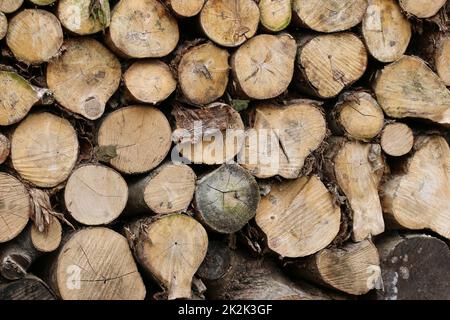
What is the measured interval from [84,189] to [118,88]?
18.0 inches

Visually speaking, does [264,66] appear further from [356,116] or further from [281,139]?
[356,116]

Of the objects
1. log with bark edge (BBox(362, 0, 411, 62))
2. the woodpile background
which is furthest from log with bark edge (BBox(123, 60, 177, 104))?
log with bark edge (BBox(362, 0, 411, 62))

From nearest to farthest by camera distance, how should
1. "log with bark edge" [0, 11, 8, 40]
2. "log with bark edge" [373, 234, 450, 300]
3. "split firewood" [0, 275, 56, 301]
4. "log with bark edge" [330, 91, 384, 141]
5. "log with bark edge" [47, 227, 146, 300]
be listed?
"log with bark edge" [0, 11, 8, 40] < "split firewood" [0, 275, 56, 301] < "log with bark edge" [47, 227, 146, 300] < "log with bark edge" [330, 91, 384, 141] < "log with bark edge" [373, 234, 450, 300]

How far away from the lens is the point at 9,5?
308cm

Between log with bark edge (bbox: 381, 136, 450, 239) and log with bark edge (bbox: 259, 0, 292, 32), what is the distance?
3.15 feet

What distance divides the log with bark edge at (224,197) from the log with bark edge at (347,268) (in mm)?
495

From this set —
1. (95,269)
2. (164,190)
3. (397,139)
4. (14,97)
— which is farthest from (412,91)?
(14,97)

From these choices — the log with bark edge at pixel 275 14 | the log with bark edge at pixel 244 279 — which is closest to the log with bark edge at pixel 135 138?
the log with bark edge at pixel 244 279

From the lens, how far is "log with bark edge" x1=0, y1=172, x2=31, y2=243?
3.17 meters

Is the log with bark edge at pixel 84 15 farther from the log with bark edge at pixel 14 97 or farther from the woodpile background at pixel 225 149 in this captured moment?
the log with bark edge at pixel 14 97

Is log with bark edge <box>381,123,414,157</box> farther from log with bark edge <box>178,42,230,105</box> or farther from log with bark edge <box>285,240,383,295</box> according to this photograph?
log with bark edge <box>178,42,230,105</box>

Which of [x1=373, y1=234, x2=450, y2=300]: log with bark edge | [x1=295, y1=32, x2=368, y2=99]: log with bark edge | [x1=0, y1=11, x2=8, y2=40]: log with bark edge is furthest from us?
[x1=373, y1=234, x2=450, y2=300]: log with bark edge

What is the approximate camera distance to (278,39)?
3.59 metres

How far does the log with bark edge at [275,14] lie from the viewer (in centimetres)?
355
